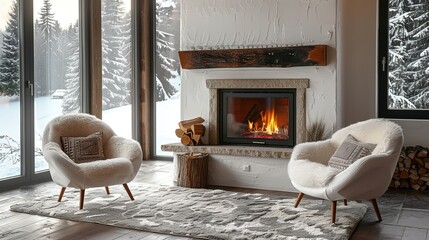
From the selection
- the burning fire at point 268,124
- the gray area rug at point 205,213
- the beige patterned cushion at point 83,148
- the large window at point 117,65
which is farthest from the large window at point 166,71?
the beige patterned cushion at point 83,148

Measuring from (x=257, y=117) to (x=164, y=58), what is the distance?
212 cm

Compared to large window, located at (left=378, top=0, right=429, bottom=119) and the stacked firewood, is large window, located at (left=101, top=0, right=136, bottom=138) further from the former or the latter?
large window, located at (left=378, top=0, right=429, bottom=119)

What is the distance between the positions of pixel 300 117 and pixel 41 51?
298cm

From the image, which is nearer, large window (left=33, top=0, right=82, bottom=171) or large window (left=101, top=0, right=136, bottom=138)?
large window (left=33, top=0, right=82, bottom=171)

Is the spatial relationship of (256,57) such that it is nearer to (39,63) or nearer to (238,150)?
(238,150)

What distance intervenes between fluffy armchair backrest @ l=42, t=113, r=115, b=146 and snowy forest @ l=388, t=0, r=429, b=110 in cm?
305

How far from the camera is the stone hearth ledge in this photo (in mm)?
5213

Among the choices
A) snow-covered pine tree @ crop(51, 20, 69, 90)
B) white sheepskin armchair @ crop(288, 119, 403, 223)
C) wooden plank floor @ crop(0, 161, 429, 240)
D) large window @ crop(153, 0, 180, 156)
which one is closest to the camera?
wooden plank floor @ crop(0, 161, 429, 240)

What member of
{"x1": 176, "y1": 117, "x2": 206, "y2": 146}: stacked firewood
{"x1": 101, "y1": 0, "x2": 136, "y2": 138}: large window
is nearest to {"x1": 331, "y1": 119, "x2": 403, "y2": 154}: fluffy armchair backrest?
{"x1": 176, "y1": 117, "x2": 206, "y2": 146}: stacked firewood

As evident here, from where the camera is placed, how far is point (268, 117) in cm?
564

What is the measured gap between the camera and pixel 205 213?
4188 millimetres

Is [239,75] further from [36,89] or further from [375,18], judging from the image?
[36,89]

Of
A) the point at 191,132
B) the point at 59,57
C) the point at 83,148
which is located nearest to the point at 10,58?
the point at 59,57

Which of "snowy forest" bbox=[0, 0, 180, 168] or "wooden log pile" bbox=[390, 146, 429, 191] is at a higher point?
"snowy forest" bbox=[0, 0, 180, 168]
